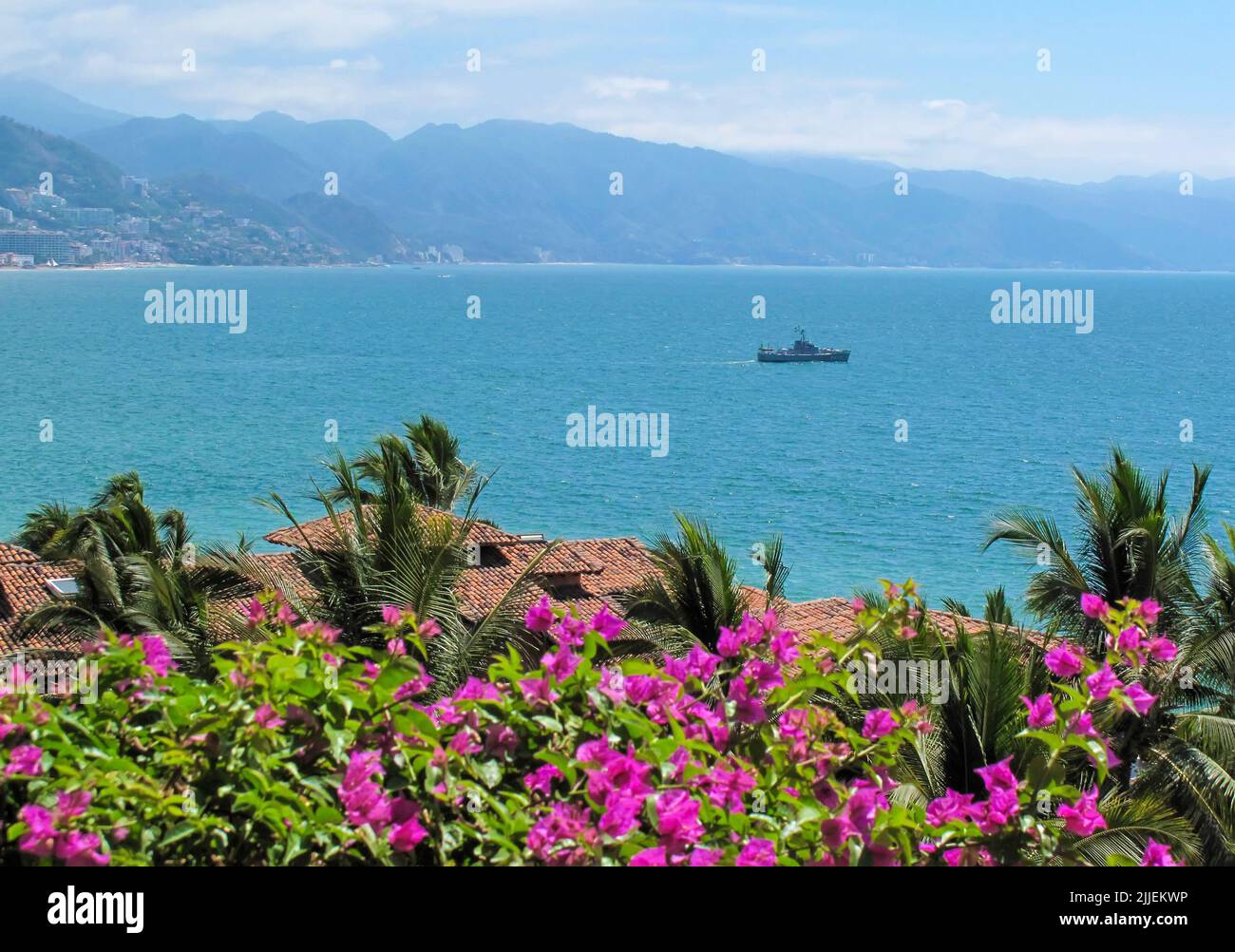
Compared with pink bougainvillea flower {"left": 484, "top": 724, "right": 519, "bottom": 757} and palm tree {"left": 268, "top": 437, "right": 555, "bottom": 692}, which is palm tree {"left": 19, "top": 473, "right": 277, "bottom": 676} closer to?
palm tree {"left": 268, "top": 437, "right": 555, "bottom": 692}

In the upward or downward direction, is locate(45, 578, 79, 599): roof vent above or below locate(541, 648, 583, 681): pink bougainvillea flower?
below

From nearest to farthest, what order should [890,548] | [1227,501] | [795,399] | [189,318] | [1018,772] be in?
[1018,772] → [890,548] → [1227,501] → [795,399] → [189,318]

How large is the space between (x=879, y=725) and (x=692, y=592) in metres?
9.25

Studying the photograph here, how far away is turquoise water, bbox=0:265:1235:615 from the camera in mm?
63188

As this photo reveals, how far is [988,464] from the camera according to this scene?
77.8 metres

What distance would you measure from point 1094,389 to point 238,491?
76.0 metres

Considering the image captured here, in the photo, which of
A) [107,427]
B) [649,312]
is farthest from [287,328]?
[107,427]

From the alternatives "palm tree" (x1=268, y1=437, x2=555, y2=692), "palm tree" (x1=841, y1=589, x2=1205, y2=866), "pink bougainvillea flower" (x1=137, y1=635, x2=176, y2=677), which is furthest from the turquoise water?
"pink bougainvillea flower" (x1=137, y1=635, x2=176, y2=677)

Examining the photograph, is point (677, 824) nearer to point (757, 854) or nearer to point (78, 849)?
point (757, 854)

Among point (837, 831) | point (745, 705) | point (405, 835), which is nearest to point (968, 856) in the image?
point (837, 831)

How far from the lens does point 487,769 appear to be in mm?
4324

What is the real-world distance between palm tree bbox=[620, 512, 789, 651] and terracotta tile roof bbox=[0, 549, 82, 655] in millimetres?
9832
